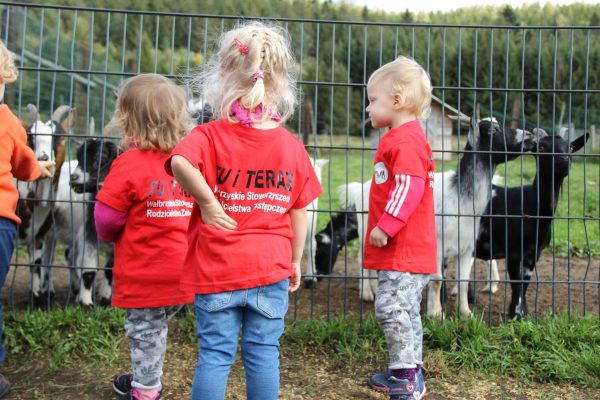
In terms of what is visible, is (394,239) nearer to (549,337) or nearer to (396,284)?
(396,284)

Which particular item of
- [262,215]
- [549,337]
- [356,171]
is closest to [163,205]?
[262,215]

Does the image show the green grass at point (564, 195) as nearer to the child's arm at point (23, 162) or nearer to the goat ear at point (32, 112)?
the child's arm at point (23, 162)

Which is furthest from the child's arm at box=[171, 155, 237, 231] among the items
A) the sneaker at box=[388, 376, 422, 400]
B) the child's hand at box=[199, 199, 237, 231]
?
the sneaker at box=[388, 376, 422, 400]

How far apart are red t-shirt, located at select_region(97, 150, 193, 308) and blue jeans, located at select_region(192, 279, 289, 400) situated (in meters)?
0.62

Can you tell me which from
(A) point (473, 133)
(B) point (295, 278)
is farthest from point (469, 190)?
(B) point (295, 278)

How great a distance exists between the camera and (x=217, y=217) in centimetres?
243

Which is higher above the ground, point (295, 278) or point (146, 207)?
point (146, 207)

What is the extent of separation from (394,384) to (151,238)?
1440 mm

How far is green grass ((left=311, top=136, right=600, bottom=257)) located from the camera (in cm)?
440

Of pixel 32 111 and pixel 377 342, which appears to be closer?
pixel 377 342

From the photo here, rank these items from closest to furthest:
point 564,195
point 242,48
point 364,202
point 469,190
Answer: point 242,48
point 469,190
point 364,202
point 564,195

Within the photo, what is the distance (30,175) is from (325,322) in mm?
2075

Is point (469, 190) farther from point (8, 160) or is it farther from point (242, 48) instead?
point (8, 160)

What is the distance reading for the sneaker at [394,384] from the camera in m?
3.39
